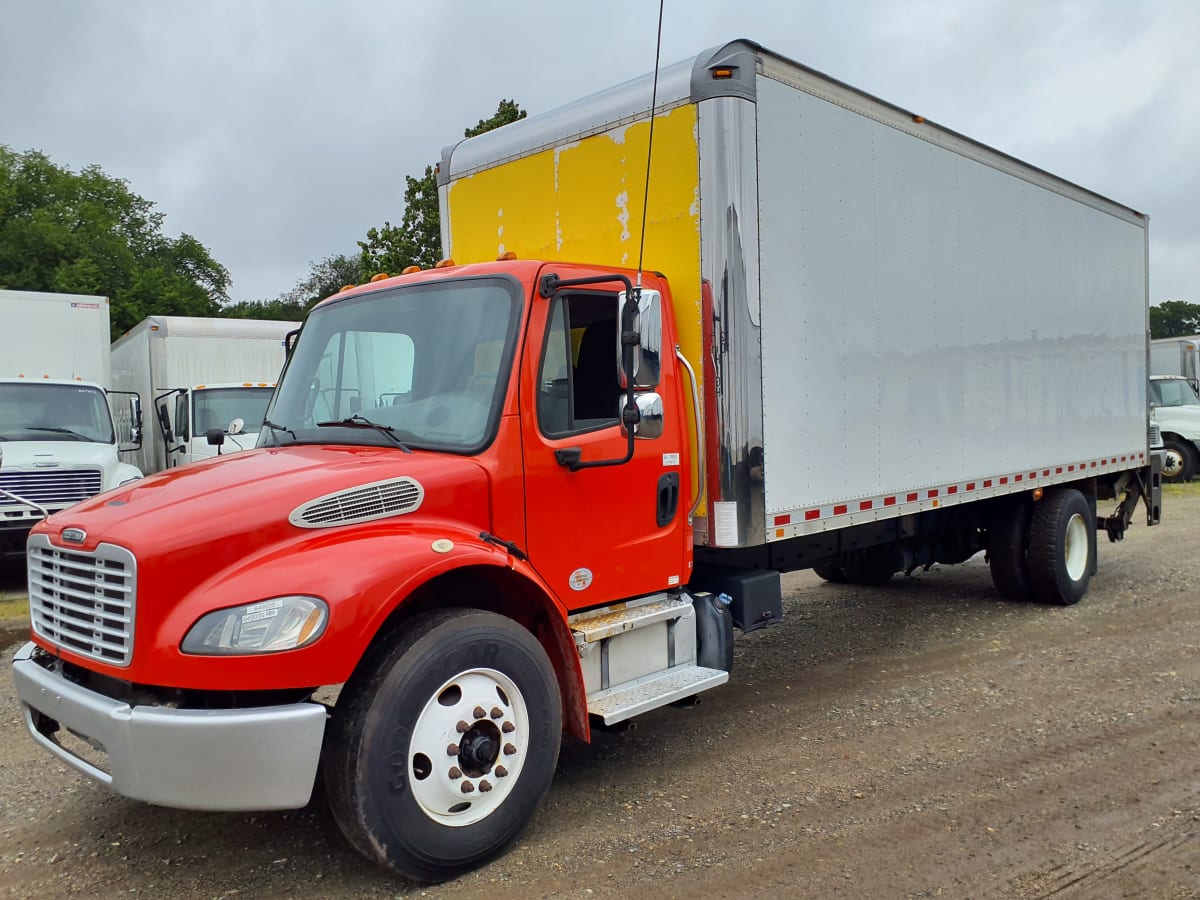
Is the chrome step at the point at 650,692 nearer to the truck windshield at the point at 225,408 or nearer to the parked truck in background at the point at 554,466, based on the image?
the parked truck in background at the point at 554,466

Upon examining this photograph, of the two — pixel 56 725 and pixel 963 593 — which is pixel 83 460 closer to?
pixel 56 725

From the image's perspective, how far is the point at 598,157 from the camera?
5.29 m

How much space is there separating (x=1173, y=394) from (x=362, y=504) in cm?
2092

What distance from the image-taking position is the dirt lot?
143 inches

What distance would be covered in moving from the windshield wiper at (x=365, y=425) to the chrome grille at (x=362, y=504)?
0.30 m

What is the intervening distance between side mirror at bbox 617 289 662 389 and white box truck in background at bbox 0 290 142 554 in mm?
7470

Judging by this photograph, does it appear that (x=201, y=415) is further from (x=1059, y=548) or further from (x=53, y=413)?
(x=1059, y=548)

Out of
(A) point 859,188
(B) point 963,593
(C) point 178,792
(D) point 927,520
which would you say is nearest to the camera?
(C) point 178,792

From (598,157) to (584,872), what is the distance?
361 centimetres

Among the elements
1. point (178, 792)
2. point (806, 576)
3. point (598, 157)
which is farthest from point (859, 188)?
point (806, 576)

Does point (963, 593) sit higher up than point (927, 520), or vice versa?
point (927, 520)

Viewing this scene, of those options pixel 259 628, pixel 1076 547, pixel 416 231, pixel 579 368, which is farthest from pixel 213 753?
pixel 416 231

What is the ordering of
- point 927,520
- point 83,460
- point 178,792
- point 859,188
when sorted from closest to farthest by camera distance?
point 178,792, point 859,188, point 927,520, point 83,460

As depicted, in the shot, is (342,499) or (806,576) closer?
(342,499)
